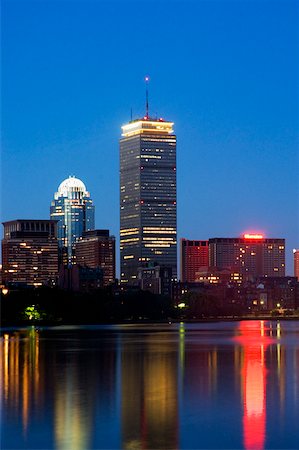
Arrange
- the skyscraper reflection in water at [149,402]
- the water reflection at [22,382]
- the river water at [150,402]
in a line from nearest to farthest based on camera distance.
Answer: the skyscraper reflection in water at [149,402]
the river water at [150,402]
the water reflection at [22,382]

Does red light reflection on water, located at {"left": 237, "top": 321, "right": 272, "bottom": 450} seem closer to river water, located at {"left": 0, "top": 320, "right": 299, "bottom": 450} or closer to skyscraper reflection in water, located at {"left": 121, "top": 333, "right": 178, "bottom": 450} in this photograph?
river water, located at {"left": 0, "top": 320, "right": 299, "bottom": 450}

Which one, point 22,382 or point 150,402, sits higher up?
point 22,382

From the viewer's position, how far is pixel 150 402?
109 feet

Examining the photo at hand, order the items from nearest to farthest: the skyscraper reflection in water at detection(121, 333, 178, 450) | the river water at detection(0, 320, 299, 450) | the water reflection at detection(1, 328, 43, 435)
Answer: the skyscraper reflection in water at detection(121, 333, 178, 450) → the river water at detection(0, 320, 299, 450) → the water reflection at detection(1, 328, 43, 435)

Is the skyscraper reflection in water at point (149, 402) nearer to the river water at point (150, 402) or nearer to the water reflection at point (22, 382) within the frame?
the river water at point (150, 402)

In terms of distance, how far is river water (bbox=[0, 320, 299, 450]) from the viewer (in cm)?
2642

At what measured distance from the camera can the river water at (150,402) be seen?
2642 cm

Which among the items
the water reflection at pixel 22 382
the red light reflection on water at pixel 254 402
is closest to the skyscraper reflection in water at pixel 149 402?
the red light reflection on water at pixel 254 402

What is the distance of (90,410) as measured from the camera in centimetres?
3152

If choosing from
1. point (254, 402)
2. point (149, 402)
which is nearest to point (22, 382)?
point (149, 402)

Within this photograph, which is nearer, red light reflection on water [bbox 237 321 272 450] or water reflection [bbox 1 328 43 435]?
red light reflection on water [bbox 237 321 272 450]

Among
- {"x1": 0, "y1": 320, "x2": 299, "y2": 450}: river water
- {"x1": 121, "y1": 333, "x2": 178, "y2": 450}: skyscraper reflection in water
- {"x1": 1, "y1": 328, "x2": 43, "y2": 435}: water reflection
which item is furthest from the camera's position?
{"x1": 1, "y1": 328, "x2": 43, "y2": 435}: water reflection

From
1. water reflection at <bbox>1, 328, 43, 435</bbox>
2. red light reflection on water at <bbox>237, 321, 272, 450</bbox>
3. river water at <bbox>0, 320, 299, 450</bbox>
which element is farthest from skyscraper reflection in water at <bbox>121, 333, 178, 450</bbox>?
water reflection at <bbox>1, 328, 43, 435</bbox>

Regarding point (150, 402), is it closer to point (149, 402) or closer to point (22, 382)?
point (149, 402)
